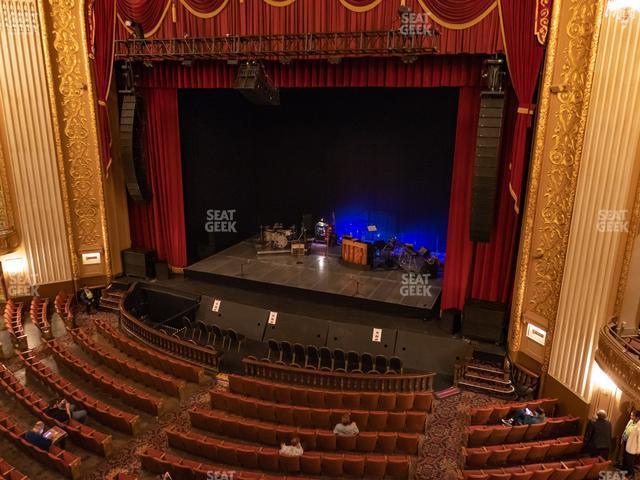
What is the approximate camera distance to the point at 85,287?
13102mm

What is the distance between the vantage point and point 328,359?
10656 millimetres

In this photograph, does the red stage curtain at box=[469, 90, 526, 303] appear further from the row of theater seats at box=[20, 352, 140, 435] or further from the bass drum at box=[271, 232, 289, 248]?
the row of theater seats at box=[20, 352, 140, 435]

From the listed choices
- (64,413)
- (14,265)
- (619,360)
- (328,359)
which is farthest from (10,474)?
(619,360)

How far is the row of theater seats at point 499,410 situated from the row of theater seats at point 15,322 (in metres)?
9.44

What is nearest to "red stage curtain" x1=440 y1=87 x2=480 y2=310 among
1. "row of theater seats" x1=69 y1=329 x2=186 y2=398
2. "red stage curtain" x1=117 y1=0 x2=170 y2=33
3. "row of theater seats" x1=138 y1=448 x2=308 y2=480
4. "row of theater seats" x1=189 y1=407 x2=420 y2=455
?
"row of theater seats" x1=189 y1=407 x2=420 y2=455

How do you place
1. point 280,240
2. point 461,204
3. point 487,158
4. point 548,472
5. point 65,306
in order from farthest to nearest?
point 280,240 < point 65,306 < point 461,204 < point 487,158 < point 548,472

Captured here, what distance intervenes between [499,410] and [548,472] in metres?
1.70

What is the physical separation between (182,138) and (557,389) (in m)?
11.6

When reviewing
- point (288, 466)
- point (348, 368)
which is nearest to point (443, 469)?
point (288, 466)

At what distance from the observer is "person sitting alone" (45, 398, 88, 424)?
24.3 ft

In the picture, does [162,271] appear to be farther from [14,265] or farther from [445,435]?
[445,435]

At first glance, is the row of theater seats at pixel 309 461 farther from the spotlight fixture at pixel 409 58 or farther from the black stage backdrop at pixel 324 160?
the black stage backdrop at pixel 324 160

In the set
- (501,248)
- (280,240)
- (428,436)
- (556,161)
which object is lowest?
(428,436)

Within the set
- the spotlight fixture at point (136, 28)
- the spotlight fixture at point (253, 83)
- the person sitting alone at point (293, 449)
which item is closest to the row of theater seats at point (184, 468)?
the person sitting alone at point (293, 449)
